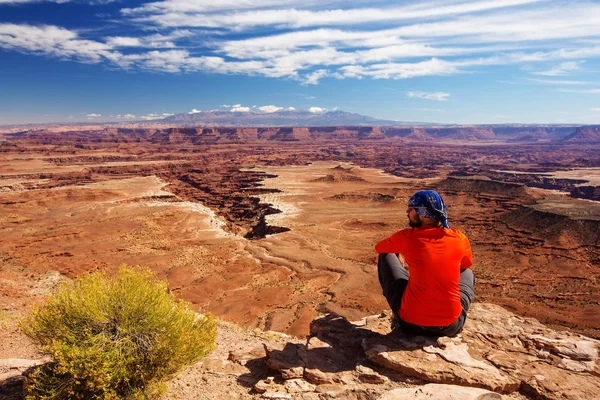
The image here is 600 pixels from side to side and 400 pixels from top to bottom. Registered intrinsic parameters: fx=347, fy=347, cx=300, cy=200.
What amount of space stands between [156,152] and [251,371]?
12460 cm

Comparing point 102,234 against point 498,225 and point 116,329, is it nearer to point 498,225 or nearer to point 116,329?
point 116,329

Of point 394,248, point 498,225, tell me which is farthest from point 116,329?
point 498,225

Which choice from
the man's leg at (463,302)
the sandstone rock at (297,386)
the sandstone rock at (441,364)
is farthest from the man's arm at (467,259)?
the sandstone rock at (297,386)

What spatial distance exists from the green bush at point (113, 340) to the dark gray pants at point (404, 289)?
9.30ft

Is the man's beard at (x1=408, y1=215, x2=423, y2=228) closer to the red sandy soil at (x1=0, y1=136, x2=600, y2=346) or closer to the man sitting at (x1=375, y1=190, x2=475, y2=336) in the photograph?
the man sitting at (x1=375, y1=190, x2=475, y2=336)

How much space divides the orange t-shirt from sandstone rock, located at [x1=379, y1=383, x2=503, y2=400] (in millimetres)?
680

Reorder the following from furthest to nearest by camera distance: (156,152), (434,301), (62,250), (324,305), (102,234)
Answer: (156,152) → (102,234) → (62,250) → (324,305) → (434,301)

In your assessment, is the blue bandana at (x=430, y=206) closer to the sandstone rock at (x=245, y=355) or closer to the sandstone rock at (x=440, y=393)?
the sandstone rock at (x=440, y=393)

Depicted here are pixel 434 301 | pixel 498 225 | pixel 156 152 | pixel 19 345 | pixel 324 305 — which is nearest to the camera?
pixel 434 301

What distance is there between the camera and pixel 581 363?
432cm

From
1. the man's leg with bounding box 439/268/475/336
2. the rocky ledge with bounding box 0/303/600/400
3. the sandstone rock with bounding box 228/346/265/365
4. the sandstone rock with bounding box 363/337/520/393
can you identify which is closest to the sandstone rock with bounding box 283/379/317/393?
the rocky ledge with bounding box 0/303/600/400

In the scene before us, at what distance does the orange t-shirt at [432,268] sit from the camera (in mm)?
3684

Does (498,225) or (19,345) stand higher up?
(19,345)

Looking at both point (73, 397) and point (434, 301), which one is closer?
point (434, 301)
